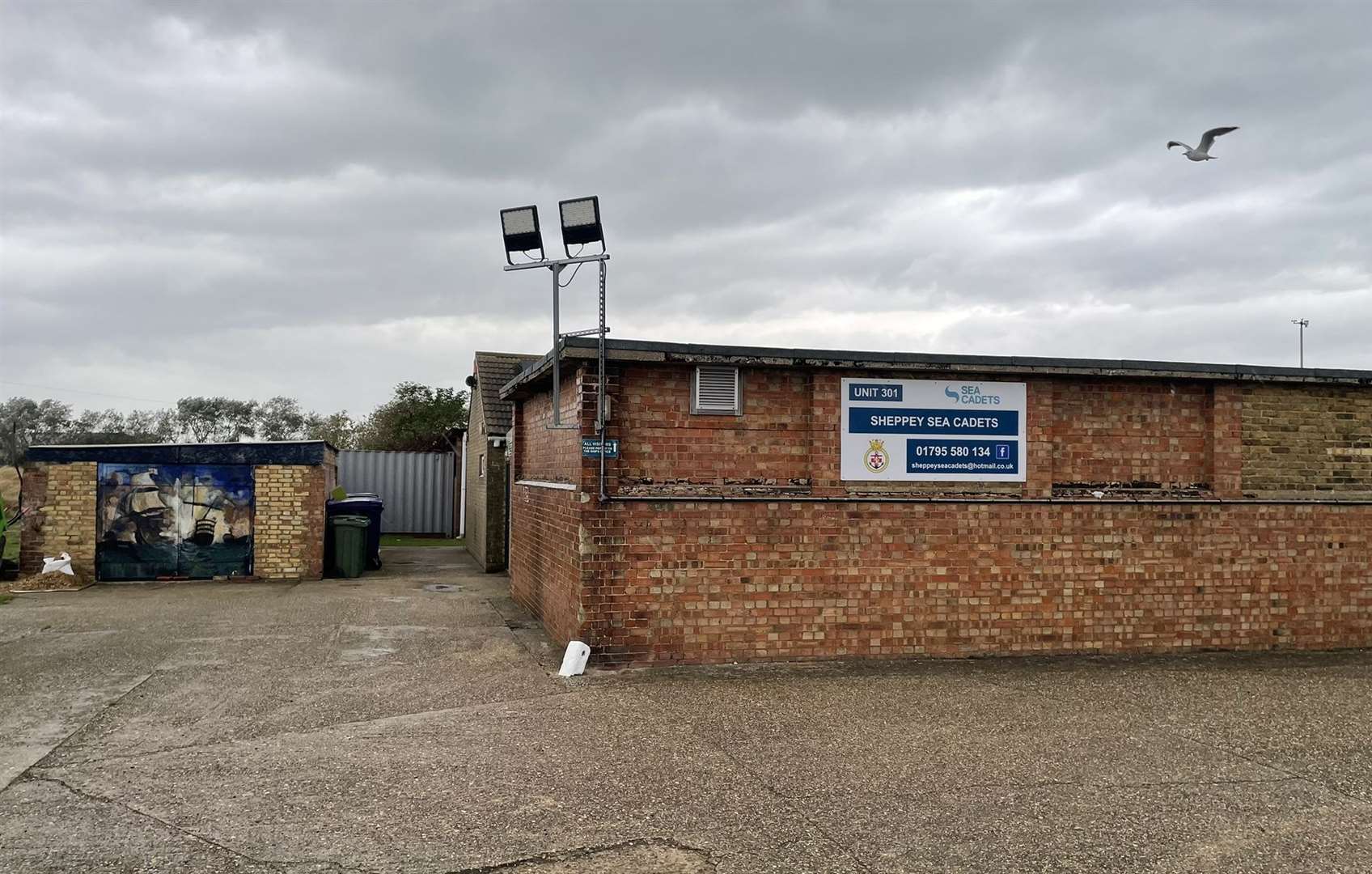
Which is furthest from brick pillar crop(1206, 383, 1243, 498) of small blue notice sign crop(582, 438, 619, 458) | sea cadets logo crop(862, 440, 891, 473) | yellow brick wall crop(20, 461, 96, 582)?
yellow brick wall crop(20, 461, 96, 582)

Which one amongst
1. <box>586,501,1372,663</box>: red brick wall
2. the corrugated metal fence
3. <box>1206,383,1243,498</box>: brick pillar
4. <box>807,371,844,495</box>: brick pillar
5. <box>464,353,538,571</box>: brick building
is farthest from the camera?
the corrugated metal fence

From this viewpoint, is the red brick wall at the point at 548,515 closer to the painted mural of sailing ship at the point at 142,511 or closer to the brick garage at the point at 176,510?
the brick garage at the point at 176,510

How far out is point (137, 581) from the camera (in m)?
15.4

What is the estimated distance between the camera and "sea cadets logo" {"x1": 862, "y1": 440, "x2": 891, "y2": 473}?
9336 mm

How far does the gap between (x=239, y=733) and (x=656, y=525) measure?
3.69m

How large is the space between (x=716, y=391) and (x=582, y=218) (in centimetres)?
197

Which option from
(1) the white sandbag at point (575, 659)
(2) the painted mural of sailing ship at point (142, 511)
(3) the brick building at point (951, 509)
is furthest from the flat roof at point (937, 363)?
(2) the painted mural of sailing ship at point (142, 511)

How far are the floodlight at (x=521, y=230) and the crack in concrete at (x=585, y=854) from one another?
5803mm

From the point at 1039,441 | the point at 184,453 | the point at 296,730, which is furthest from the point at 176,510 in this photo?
the point at 1039,441

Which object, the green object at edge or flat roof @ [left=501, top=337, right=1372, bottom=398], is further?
the green object at edge

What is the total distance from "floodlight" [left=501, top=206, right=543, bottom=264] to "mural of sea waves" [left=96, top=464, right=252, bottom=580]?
29.4ft

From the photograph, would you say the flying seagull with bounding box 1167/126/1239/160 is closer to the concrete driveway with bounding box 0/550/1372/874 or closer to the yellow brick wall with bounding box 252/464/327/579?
the concrete driveway with bounding box 0/550/1372/874

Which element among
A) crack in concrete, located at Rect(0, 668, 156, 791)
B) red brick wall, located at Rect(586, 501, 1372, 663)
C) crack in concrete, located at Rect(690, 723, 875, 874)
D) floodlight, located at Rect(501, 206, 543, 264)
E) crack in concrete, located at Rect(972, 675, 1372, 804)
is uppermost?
floodlight, located at Rect(501, 206, 543, 264)

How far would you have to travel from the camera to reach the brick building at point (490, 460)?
59.5 feet
